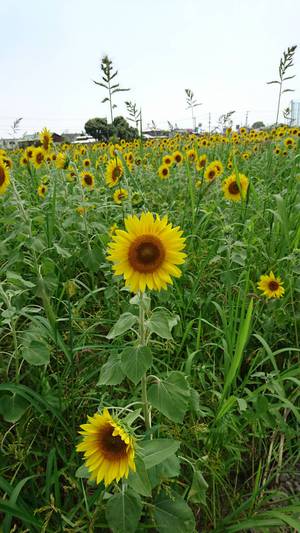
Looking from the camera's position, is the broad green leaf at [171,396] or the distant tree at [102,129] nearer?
the broad green leaf at [171,396]

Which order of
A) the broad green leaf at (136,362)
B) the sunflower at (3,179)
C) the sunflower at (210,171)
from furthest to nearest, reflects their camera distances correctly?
the sunflower at (210,171) < the sunflower at (3,179) < the broad green leaf at (136,362)

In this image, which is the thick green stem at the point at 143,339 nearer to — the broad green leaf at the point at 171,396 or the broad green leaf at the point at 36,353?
the broad green leaf at the point at 171,396

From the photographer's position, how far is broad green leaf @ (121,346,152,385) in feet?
3.18

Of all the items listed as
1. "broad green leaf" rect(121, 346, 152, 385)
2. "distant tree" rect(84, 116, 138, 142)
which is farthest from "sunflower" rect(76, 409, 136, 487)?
"distant tree" rect(84, 116, 138, 142)

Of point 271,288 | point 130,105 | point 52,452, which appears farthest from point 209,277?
point 130,105

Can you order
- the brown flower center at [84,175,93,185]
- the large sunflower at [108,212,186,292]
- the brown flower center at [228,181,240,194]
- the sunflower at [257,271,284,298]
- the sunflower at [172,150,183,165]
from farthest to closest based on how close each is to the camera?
the sunflower at [172,150,183,165] → the brown flower center at [84,175,93,185] → the brown flower center at [228,181,240,194] → the sunflower at [257,271,284,298] → the large sunflower at [108,212,186,292]

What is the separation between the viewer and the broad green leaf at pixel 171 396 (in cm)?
99

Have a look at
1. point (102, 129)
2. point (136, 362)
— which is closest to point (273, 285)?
point (136, 362)

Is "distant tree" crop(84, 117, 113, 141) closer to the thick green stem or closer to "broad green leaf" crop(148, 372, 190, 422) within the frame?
the thick green stem

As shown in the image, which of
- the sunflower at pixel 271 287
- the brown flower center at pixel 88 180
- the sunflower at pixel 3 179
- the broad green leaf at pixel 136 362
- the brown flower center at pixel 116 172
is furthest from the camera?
the brown flower center at pixel 88 180

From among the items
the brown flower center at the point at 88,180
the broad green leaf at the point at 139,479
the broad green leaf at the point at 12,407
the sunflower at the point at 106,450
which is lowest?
the broad green leaf at the point at 12,407

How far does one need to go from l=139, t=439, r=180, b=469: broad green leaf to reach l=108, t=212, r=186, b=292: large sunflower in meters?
0.42

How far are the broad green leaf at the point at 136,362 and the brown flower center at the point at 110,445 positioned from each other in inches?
5.5

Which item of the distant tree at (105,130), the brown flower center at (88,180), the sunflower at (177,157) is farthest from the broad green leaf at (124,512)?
the sunflower at (177,157)
